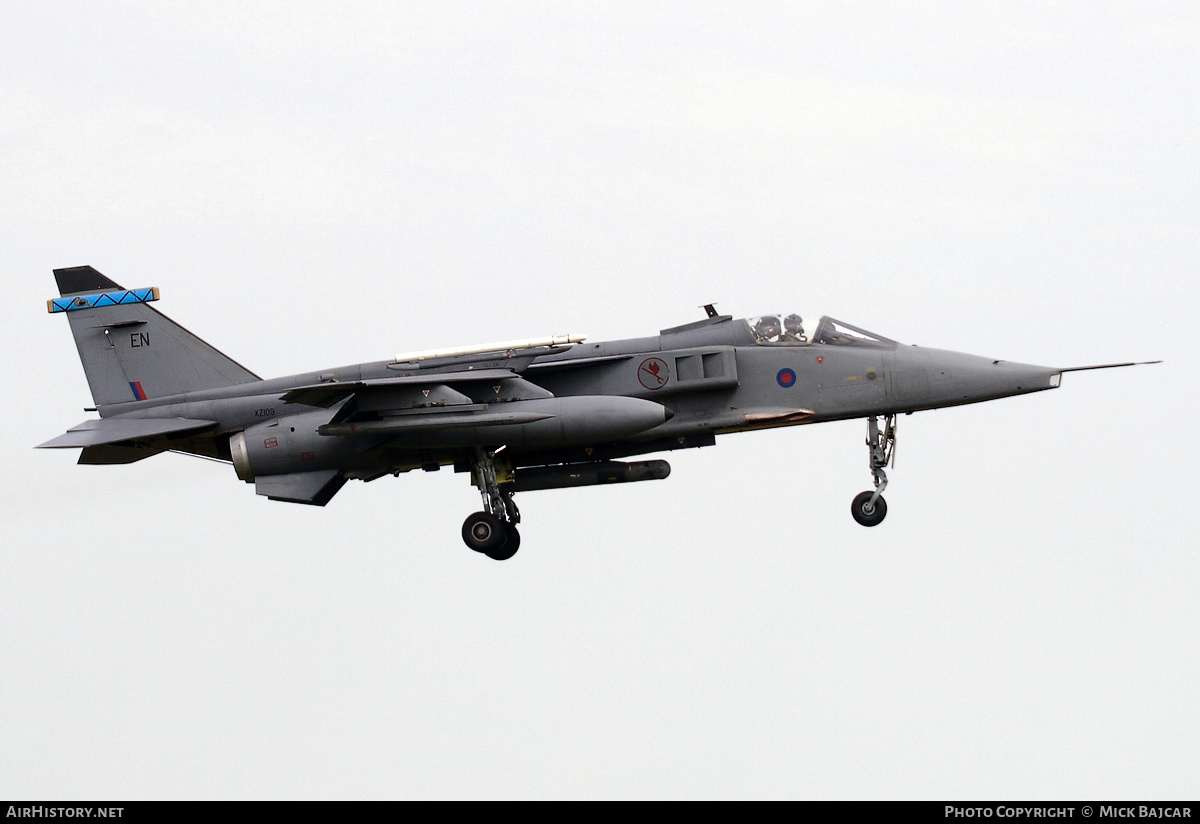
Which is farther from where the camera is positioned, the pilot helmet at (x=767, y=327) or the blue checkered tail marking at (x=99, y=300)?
the blue checkered tail marking at (x=99, y=300)

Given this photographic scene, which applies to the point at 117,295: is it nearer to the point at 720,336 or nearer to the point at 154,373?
the point at 154,373

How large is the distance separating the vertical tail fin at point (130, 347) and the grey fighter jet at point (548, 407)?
13.1 inches

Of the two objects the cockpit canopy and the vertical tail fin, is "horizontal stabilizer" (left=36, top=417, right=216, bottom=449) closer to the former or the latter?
the vertical tail fin

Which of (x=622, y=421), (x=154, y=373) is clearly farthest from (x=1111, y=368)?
(x=154, y=373)

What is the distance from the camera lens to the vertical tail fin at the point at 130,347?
66.1 feet

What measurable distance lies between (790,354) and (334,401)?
5.87 metres

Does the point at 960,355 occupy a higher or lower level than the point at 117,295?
lower

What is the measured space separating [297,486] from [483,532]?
2.54 m

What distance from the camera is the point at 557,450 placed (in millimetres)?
19547

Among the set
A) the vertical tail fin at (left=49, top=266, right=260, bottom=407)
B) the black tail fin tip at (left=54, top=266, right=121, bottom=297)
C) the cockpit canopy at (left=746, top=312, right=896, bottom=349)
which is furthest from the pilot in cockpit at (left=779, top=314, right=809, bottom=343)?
the black tail fin tip at (left=54, top=266, right=121, bottom=297)

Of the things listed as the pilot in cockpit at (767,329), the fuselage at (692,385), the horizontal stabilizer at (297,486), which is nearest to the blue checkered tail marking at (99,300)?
the fuselage at (692,385)

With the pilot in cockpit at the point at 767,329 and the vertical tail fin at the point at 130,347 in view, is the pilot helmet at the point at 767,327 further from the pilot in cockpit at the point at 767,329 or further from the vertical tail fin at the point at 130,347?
the vertical tail fin at the point at 130,347

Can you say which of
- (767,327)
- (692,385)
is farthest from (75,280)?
(767,327)

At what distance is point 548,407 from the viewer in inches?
709
